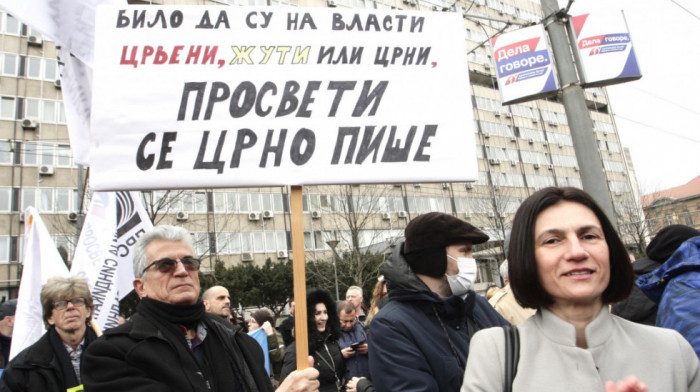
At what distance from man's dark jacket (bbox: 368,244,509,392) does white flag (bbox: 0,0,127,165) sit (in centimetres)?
237

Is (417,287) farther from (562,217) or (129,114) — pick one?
(129,114)

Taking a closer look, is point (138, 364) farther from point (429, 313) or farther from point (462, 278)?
point (462, 278)

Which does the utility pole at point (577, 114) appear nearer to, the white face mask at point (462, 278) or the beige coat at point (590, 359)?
the white face mask at point (462, 278)

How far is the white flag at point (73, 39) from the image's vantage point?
3.26 meters

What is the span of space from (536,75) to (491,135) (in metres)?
41.0

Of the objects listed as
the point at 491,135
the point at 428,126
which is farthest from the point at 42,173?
the point at 491,135

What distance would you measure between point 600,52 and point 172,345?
24.1 ft

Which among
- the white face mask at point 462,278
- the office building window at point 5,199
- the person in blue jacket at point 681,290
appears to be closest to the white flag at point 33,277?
the white face mask at point 462,278

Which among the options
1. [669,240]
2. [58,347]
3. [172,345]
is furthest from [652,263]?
[58,347]

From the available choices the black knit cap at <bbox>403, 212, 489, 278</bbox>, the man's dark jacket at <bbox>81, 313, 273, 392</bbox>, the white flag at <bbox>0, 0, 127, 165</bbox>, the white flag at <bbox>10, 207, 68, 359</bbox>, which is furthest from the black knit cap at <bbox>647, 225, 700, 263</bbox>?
the white flag at <bbox>10, 207, 68, 359</bbox>

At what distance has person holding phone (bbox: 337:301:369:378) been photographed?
5.05 metres

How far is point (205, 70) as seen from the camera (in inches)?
107

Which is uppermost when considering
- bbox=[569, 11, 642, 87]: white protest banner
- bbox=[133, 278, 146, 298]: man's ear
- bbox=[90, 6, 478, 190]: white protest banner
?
bbox=[569, 11, 642, 87]: white protest banner

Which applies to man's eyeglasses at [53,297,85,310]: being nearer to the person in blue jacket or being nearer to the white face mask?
the white face mask
